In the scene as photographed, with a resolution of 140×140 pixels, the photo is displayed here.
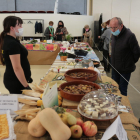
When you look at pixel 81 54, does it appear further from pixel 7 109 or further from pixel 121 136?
pixel 121 136

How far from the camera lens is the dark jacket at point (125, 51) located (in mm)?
2422

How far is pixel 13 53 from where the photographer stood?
1709 millimetres

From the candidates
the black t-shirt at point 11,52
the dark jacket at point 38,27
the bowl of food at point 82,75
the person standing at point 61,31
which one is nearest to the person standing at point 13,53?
the black t-shirt at point 11,52

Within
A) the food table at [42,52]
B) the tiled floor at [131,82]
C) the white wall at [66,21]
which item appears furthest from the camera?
the white wall at [66,21]

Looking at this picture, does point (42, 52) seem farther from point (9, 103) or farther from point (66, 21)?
point (9, 103)

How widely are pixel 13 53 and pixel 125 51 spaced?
1660 mm

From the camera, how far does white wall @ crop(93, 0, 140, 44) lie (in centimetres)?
980

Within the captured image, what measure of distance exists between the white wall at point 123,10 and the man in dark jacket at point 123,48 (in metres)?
8.23

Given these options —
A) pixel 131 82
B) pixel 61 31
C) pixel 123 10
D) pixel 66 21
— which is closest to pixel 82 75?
pixel 131 82

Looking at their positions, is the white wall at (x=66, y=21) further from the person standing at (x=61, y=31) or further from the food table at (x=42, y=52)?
the food table at (x=42, y=52)

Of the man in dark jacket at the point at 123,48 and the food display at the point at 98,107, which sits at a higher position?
the man in dark jacket at the point at 123,48

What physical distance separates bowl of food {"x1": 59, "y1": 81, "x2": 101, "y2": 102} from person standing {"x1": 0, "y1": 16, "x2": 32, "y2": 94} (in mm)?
591

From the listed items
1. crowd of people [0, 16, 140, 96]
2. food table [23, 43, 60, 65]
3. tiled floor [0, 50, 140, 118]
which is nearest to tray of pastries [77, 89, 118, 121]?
crowd of people [0, 16, 140, 96]

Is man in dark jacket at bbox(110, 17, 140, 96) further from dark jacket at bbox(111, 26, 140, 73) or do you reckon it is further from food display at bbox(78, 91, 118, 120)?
food display at bbox(78, 91, 118, 120)
